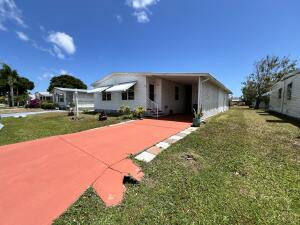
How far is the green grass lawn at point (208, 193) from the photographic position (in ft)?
8.07

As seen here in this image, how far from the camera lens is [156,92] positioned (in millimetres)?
14266

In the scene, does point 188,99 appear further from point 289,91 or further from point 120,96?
point 289,91

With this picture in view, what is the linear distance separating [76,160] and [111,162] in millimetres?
1058

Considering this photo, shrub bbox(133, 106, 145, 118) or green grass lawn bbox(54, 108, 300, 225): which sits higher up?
shrub bbox(133, 106, 145, 118)

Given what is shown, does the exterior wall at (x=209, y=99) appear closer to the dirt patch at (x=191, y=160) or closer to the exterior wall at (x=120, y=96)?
the exterior wall at (x=120, y=96)

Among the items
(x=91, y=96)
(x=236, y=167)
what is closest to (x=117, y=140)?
(x=236, y=167)

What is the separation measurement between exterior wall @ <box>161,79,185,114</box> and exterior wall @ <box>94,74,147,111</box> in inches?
72.4

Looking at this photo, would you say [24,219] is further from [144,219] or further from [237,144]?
[237,144]

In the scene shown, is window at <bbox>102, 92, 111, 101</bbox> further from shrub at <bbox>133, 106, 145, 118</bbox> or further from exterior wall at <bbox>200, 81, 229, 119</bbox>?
exterior wall at <bbox>200, 81, 229, 119</bbox>

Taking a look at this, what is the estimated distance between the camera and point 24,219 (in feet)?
8.02

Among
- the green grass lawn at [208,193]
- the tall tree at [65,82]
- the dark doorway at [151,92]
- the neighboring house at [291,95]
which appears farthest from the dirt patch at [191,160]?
the tall tree at [65,82]

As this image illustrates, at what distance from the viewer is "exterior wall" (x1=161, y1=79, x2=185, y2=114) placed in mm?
14465

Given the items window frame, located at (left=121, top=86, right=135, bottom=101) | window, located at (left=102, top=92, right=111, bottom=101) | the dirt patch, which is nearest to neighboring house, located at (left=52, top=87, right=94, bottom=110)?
window, located at (left=102, top=92, right=111, bottom=101)

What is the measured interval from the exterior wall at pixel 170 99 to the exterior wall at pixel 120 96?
1838 millimetres
